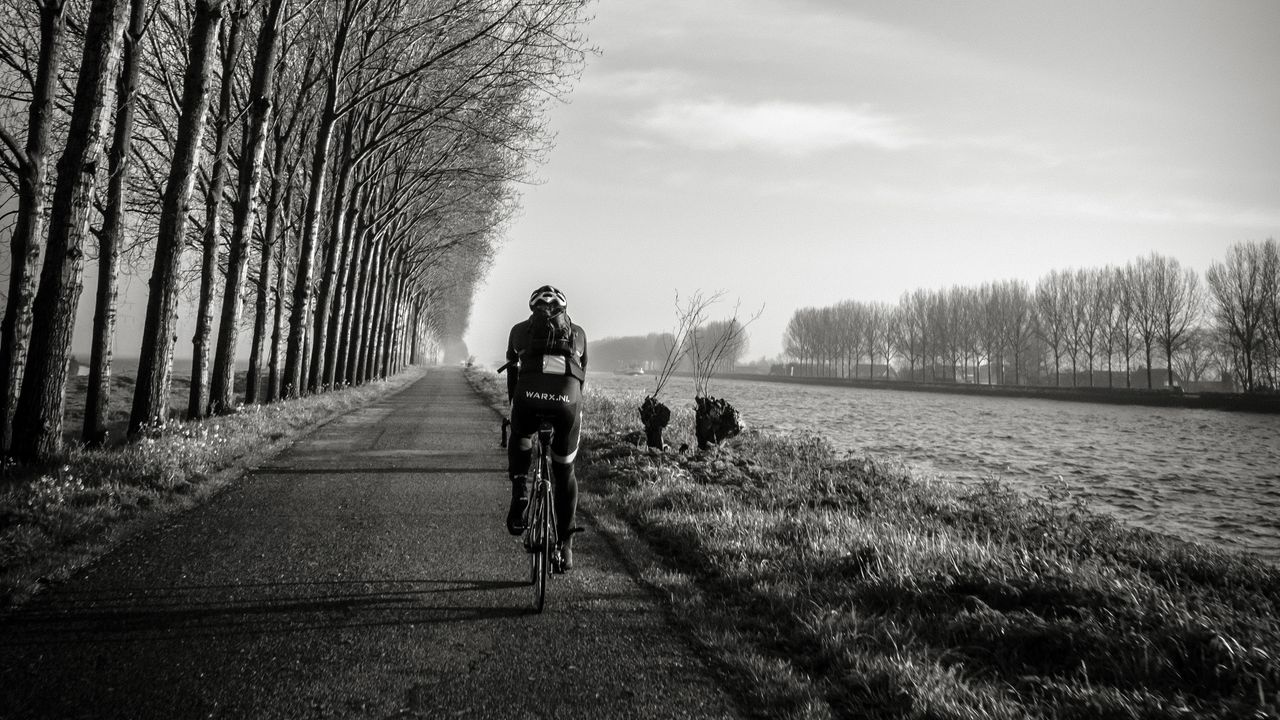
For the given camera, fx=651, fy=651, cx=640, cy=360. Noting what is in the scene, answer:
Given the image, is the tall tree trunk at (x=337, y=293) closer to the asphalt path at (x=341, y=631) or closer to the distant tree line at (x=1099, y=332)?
the asphalt path at (x=341, y=631)

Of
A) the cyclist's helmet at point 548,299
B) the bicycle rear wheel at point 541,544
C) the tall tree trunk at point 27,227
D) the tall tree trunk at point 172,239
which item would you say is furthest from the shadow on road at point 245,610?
the tall tree trunk at point 172,239

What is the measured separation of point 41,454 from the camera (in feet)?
24.3

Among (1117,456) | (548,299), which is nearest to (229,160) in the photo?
(548,299)

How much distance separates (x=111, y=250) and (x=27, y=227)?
2.38m

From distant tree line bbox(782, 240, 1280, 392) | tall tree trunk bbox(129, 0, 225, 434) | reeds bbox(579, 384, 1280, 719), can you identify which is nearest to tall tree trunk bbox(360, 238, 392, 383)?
tall tree trunk bbox(129, 0, 225, 434)

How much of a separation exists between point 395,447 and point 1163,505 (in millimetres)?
13944

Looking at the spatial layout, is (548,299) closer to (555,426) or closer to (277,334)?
(555,426)

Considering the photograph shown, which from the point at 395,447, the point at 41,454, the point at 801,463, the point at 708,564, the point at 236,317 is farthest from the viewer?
the point at 236,317

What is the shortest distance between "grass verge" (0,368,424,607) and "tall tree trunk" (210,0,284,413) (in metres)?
3.01

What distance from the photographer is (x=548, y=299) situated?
483cm

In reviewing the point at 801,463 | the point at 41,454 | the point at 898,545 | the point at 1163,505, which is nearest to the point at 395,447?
the point at 41,454

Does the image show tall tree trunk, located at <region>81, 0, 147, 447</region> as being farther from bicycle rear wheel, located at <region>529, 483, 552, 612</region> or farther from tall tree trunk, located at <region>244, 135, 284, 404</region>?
bicycle rear wheel, located at <region>529, 483, 552, 612</region>

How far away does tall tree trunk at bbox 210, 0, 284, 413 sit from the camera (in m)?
12.7

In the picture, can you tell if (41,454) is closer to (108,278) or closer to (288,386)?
(108,278)
